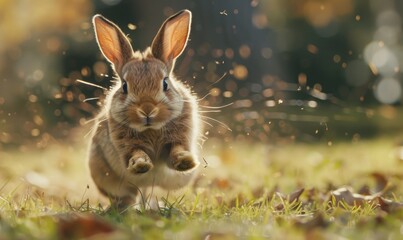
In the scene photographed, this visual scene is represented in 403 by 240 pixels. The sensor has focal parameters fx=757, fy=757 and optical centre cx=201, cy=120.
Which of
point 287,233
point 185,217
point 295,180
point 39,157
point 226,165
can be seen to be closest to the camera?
point 287,233

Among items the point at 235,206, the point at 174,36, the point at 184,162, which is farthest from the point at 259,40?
the point at 184,162

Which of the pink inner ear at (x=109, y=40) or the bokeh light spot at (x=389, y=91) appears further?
the bokeh light spot at (x=389, y=91)

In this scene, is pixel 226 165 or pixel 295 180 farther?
pixel 226 165

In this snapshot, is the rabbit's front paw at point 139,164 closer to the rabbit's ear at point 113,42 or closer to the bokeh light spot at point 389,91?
the rabbit's ear at point 113,42

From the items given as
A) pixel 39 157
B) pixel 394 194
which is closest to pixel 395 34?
pixel 39 157

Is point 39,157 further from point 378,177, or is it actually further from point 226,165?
point 378,177

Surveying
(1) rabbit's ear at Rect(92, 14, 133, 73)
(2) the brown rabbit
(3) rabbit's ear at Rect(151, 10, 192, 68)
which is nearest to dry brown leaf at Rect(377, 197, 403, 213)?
(2) the brown rabbit

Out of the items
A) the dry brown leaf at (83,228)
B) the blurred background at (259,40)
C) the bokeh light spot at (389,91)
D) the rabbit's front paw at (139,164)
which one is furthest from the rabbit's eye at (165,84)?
the bokeh light spot at (389,91)
